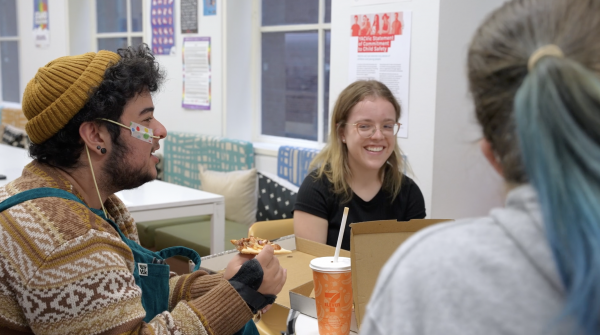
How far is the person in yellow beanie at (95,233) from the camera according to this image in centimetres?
111

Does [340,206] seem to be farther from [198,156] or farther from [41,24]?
[41,24]

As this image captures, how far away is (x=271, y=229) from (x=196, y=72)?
2738 mm

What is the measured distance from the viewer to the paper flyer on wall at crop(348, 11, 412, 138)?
3.02 meters

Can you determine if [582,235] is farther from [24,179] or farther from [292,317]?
[24,179]

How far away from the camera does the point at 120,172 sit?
4.78 ft

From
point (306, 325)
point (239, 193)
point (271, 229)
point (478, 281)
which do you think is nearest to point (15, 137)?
point (239, 193)

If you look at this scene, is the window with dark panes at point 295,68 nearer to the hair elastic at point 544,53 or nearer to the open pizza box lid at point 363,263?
the open pizza box lid at point 363,263

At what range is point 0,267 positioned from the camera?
1.12 m

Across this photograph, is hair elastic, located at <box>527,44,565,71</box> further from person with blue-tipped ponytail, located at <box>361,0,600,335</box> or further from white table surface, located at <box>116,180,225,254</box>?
white table surface, located at <box>116,180,225,254</box>

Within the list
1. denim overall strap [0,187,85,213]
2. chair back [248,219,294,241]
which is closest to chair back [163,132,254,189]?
chair back [248,219,294,241]

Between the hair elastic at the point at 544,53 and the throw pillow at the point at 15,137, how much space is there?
6164mm

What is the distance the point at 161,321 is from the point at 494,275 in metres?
0.91

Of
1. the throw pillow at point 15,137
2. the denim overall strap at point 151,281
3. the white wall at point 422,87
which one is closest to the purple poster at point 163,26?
the throw pillow at point 15,137

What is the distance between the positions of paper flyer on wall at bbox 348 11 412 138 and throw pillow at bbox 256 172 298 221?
0.92 metres
